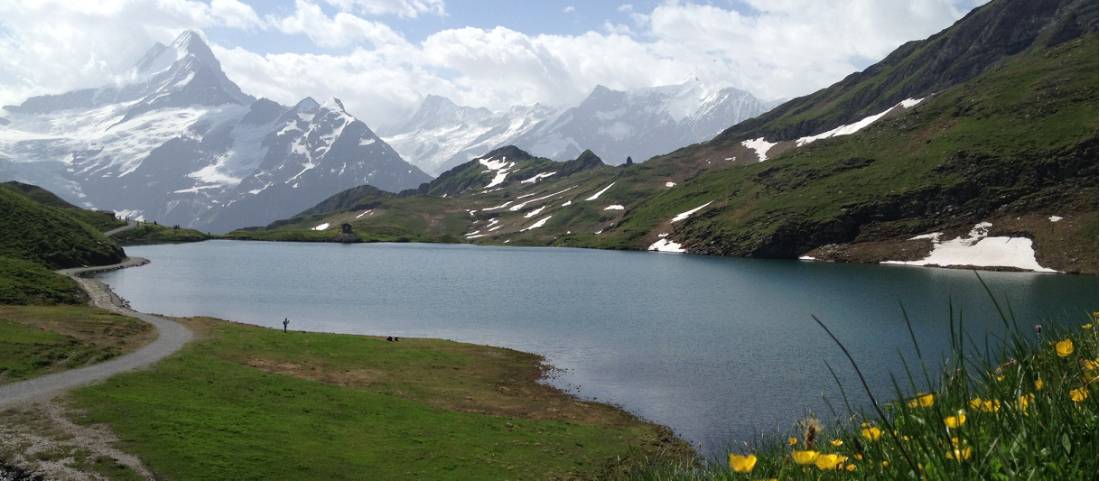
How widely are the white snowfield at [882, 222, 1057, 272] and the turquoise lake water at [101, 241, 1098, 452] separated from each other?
1020cm

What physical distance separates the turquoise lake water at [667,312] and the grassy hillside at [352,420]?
620 cm

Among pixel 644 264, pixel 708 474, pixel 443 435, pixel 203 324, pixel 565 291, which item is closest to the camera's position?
pixel 708 474

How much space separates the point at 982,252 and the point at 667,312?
345 feet

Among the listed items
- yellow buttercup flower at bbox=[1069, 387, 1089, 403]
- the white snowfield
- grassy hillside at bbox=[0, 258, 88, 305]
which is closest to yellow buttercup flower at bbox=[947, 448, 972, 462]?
yellow buttercup flower at bbox=[1069, 387, 1089, 403]

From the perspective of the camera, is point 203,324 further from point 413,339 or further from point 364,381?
point 364,381

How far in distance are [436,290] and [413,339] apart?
46746 mm

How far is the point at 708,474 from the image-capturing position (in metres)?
8.41

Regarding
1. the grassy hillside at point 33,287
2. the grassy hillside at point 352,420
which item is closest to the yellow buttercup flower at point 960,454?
the grassy hillside at point 352,420

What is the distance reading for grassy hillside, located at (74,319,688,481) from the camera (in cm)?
3148

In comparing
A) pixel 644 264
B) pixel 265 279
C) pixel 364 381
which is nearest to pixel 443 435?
pixel 364 381

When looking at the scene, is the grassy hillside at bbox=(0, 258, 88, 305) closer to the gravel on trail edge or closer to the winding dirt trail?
the gravel on trail edge

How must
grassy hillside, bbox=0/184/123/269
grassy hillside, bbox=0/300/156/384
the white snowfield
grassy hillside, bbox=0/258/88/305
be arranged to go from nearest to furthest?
Answer: 1. grassy hillside, bbox=0/300/156/384
2. grassy hillside, bbox=0/258/88/305
3. grassy hillside, bbox=0/184/123/269
4. the white snowfield

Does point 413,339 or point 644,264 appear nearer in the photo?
point 413,339

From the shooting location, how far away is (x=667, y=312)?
297ft
